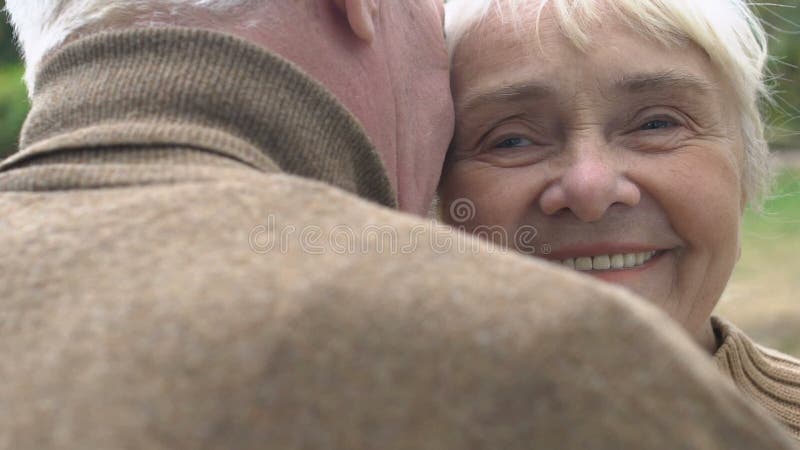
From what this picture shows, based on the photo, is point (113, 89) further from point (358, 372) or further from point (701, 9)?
point (701, 9)

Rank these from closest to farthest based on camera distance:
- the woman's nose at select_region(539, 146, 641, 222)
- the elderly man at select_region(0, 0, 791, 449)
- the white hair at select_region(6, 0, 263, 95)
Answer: the elderly man at select_region(0, 0, 791, 449), the white hair at select_region(6, 0, 263, 95), the woman's nose at select_region(539, 146, 641, 222)

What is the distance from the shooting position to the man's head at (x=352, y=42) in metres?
1.35

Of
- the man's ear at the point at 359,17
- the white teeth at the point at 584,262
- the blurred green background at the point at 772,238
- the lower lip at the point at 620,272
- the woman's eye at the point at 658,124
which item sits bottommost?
the blurred green background at the point at 772,238

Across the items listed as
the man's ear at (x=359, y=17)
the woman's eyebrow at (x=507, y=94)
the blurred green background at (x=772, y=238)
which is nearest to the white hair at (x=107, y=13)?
the man's ear at (x=359, y=17)

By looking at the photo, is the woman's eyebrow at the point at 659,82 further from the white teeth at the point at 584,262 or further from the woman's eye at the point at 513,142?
the white teeth at the point at 584,262

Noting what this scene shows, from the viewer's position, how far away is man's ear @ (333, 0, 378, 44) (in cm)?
151

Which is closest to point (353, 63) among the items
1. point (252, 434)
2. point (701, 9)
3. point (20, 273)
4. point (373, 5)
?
point (373, 5)

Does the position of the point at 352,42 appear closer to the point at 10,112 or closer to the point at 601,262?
the point at 601,262

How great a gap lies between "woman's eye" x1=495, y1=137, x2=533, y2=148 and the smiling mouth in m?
0.27

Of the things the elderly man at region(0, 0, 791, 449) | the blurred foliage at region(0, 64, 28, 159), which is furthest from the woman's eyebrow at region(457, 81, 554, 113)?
the blurred foliage at region(0, 64, 28, 159)

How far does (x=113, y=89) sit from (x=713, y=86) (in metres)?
1.44

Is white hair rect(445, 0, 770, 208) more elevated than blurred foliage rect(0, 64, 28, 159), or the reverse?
white hair rect(445, 0, 770, 208)

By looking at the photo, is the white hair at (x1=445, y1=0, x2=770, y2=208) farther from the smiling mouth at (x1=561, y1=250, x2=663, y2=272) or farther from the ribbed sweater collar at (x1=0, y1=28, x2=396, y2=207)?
the ribbed sweater collar at (x1=0, y1=28, x2=396, y2=207)

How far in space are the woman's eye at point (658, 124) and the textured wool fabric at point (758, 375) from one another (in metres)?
0.63
